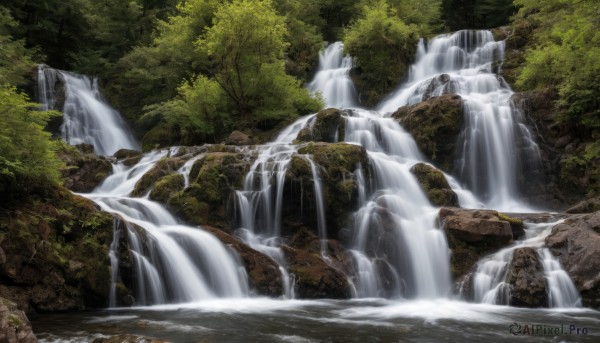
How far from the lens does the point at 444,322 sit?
8.42 m

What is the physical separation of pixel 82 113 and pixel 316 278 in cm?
1778

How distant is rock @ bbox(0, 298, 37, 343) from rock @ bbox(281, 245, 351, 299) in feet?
19.5

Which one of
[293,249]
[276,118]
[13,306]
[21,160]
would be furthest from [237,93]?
[13,306]

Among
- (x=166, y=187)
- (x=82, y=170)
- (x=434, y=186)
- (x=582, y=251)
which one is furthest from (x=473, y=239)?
(x=82, y=170)

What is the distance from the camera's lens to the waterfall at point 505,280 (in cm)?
989

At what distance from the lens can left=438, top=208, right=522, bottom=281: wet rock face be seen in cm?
1133

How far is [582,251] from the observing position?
1031 cm

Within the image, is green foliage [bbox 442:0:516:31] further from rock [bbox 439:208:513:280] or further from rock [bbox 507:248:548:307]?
rock [bbox 507:248:548:307]

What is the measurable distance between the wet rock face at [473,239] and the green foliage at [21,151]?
29.9 feet

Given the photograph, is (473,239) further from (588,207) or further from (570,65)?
(570,65)

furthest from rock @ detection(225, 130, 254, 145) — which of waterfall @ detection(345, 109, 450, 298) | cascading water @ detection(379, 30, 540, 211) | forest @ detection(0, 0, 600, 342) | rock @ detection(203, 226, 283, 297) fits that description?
cascading water @ detection(379, 30, 540, 211)

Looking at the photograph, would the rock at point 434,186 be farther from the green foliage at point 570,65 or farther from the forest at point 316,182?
the green foliage at point 570,65

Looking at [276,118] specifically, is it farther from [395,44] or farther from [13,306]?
[13,306]

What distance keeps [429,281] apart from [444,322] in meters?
2.93
